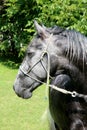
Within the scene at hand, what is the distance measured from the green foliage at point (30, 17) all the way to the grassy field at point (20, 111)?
8.18 ft

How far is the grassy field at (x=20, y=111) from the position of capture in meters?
7.20

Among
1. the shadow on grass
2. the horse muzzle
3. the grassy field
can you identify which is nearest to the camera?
the horse muzzle

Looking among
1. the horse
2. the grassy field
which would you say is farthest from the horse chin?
the grassy field

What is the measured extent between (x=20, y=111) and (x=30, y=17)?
5898 millimetres

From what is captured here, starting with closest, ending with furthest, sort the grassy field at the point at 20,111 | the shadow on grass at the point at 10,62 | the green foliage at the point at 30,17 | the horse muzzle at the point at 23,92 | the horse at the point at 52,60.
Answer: the horse at the point at 52,60 < the horse muzzle at the point at 23,92 < the grassy field at the point at 20,111 < the green foliage at the point at 30,17 < the shadow on grass at the point at 10,62

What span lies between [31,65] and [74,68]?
43 centimetres

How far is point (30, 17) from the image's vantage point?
532 inches

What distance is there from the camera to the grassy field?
7.20m

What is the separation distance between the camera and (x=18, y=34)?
564 inches

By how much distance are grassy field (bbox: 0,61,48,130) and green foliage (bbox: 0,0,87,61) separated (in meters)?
2.49

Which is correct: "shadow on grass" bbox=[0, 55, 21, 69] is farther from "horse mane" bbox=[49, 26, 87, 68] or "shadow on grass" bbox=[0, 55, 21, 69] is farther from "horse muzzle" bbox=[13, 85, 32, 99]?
"horse mane" bbox=[49, 26, 87, 68]

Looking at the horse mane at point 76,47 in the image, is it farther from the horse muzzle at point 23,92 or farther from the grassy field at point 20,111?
the grassy field at point 20,111

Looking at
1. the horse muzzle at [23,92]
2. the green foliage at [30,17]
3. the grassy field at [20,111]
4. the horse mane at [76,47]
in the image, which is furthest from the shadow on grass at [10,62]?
the horse mane at [76,47]

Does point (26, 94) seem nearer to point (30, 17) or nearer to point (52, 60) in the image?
point (52, 60)
